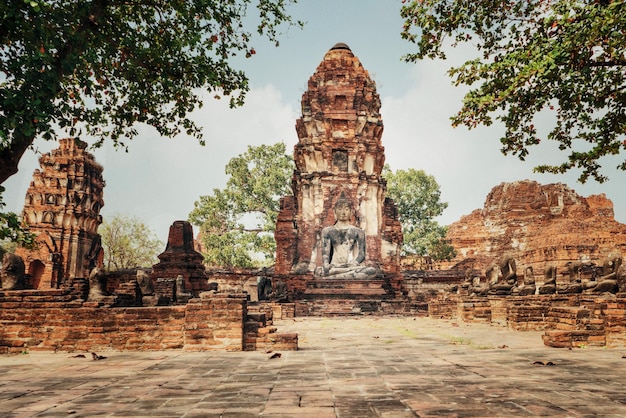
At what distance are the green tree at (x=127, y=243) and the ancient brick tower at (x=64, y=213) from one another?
13.0ft

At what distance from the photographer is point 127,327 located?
25.2 feet

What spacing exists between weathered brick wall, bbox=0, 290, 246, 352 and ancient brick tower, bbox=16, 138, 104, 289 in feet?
79.4

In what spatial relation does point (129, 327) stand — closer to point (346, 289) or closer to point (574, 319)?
point (574, 319)

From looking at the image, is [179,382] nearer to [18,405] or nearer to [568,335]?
[18,405]

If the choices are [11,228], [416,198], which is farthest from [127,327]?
[416,198]

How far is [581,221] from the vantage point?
4391cm

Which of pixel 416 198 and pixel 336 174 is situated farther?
pixel 416 198

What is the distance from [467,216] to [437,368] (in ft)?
165

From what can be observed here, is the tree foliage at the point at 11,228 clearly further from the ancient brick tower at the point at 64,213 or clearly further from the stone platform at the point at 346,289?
the ancient brick tower at the point at 64,213

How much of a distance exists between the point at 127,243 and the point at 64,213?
6607 mm

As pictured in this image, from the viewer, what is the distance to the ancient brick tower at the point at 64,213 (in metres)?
30.4

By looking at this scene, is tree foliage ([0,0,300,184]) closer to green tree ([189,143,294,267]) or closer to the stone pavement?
the stone pavement

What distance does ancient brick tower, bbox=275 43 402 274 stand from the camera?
25.6 m

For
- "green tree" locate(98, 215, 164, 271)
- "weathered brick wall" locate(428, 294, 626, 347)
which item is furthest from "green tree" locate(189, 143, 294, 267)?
"weathered brick wall" locate(428, 294, 626, 347)
